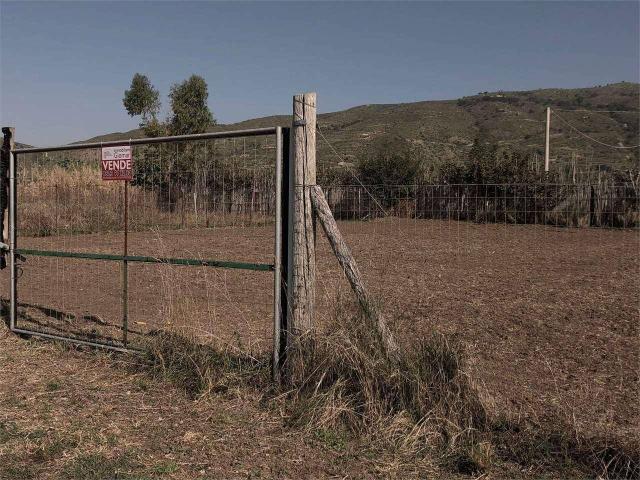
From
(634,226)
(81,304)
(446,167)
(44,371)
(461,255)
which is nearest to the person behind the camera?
(44,371)

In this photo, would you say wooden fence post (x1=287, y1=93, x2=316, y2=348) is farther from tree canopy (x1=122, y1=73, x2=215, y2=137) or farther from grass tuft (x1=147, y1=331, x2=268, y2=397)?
tree canopy (x1=122, y1=73, x2=215, y2=137)

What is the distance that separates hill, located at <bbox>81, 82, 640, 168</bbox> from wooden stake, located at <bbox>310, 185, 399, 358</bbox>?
4127cm

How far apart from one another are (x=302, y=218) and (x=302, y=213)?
1.6 inches

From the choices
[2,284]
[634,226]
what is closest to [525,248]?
[634,226]

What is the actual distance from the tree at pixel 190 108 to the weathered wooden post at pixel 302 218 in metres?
26.6

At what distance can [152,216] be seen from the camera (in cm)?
721

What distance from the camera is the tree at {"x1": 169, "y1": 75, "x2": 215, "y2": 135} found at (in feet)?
101

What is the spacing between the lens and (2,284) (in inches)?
418

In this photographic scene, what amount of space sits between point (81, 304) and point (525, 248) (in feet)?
37.0

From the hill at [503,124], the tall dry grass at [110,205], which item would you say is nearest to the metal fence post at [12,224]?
the tall dry grass at [110,205]

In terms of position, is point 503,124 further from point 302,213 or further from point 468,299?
point 302,213

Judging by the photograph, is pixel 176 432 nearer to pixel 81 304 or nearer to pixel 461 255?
pixel 81 304

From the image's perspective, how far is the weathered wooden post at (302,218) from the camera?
503 cm

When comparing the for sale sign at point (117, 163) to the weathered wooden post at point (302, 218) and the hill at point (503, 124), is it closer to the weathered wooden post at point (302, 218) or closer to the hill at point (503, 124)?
the weathered wooden post at point (302, 218)
